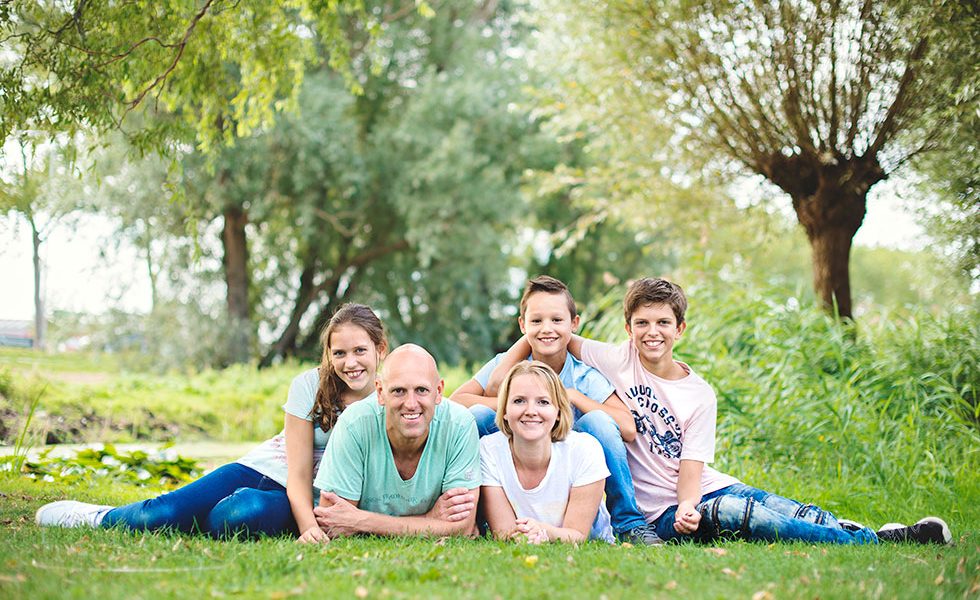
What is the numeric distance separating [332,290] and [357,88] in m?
11.7

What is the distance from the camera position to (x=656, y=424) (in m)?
4.62

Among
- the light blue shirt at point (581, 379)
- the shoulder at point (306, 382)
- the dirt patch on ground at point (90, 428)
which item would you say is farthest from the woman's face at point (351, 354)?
the dirt patch on ground at point (90, 428)

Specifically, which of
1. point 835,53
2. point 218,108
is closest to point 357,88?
point 218,108

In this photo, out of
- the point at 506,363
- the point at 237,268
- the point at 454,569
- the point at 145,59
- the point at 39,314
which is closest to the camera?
the point at 454,569

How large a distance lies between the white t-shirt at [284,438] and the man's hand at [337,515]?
0.27 meters

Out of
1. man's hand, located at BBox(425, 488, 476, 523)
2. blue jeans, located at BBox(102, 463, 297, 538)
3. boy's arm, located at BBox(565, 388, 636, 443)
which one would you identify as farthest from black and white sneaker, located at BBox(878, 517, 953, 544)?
blue jeans, located at BBox(102, 463, 297, 538)

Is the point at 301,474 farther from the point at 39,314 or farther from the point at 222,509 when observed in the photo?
the point at 39,314

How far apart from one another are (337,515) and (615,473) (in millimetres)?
1331

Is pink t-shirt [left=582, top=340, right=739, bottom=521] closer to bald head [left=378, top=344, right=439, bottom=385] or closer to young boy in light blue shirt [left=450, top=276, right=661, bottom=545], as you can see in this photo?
young boy in light blue shirt [left=450, top=276, right=661, bottom=545]

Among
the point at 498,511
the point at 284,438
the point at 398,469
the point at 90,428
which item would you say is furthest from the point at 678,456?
the point at 90,428

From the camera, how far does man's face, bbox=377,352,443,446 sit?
13.0 feet

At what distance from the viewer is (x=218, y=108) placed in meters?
6.23

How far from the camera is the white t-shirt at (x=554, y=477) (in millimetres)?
4195

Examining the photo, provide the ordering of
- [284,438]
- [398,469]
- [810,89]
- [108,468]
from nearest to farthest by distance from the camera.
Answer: [398,469]
[284,438]
[108,468]
[810,89]
